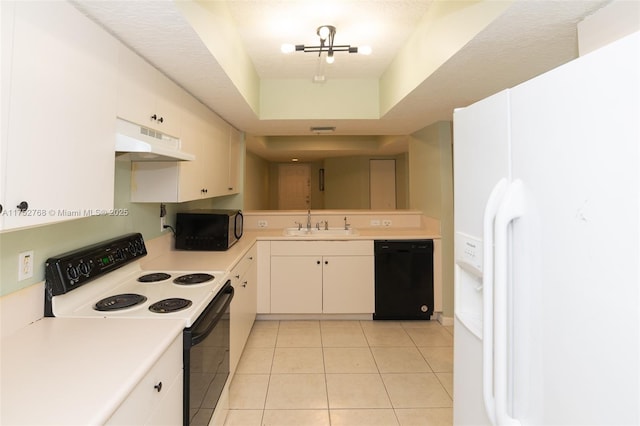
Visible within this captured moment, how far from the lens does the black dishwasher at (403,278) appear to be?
10.9 ft

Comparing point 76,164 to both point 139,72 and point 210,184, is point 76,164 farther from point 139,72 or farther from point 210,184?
point 210,184

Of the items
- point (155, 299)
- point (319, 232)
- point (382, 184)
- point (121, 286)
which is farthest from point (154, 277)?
point (382, 184)

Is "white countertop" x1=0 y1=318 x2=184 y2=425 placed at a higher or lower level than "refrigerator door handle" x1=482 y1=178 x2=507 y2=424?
lower

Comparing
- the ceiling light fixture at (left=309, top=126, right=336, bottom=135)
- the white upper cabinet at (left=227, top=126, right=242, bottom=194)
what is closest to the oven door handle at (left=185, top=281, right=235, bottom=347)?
the white upper cabinet at (left=227, top=126, right=242, bottom=194)

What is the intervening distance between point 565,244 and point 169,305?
1.49 m

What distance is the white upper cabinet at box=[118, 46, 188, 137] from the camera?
1.45m

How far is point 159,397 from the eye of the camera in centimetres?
111

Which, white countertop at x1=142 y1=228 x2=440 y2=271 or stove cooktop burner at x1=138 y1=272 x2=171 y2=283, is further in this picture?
white countertop at x1=142 y1=228 x2=440 y2=271

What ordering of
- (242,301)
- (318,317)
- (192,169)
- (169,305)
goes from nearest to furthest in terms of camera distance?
1. (169,305)
2. (192,169)
3. (242,301)
4. (318,317)

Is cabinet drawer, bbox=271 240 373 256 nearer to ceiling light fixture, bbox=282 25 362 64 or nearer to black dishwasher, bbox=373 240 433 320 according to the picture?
black dishwasher, bbox=373 240 433 320

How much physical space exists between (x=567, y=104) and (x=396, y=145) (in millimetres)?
4733

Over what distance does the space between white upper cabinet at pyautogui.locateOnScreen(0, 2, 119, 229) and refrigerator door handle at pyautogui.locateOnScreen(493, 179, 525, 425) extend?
132 centimetres

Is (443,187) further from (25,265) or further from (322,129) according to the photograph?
(25,265)

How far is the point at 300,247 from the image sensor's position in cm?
336
